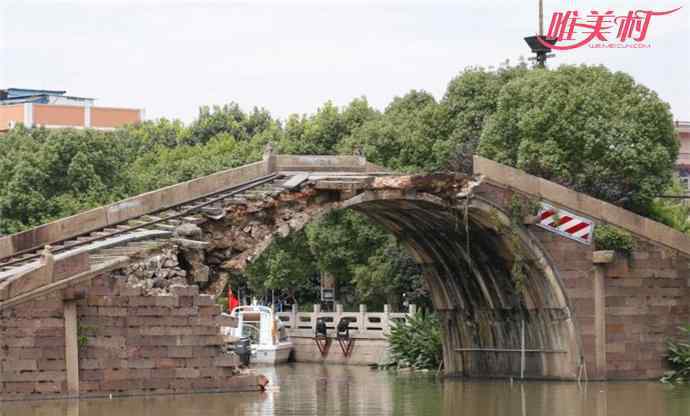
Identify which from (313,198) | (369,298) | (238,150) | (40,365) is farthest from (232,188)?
(238,150)

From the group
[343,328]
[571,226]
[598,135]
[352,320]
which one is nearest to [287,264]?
[352,320]

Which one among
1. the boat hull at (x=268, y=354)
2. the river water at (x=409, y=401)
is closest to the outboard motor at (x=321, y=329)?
the boat hull at (x=268, y=354)

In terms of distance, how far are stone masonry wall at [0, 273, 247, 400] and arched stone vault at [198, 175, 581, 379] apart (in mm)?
1855

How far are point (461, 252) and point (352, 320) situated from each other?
43.2 feet

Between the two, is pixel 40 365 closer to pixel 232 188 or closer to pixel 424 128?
pixel 232 188

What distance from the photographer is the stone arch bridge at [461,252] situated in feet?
104

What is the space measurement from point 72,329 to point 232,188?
6.35 meters

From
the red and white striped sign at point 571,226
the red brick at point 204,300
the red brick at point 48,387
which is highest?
the red and white striped sign at point 571,226

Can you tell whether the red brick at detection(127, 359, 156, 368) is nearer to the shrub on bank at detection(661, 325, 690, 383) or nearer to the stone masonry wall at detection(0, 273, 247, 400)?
the stone masonry wall at detection(0, 273, 247, 400)

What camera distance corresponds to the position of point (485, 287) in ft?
127

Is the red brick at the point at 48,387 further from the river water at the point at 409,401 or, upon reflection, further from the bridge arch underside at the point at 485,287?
the bridge arch underside at the point at 485,287

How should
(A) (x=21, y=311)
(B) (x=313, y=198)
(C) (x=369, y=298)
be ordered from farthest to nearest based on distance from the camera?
(C) (x=369, y=298) < (B) (x=313, y=198) < (A) (x=21, y=311)

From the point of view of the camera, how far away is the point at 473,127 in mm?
47875

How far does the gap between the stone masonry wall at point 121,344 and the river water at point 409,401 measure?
1.00ft
